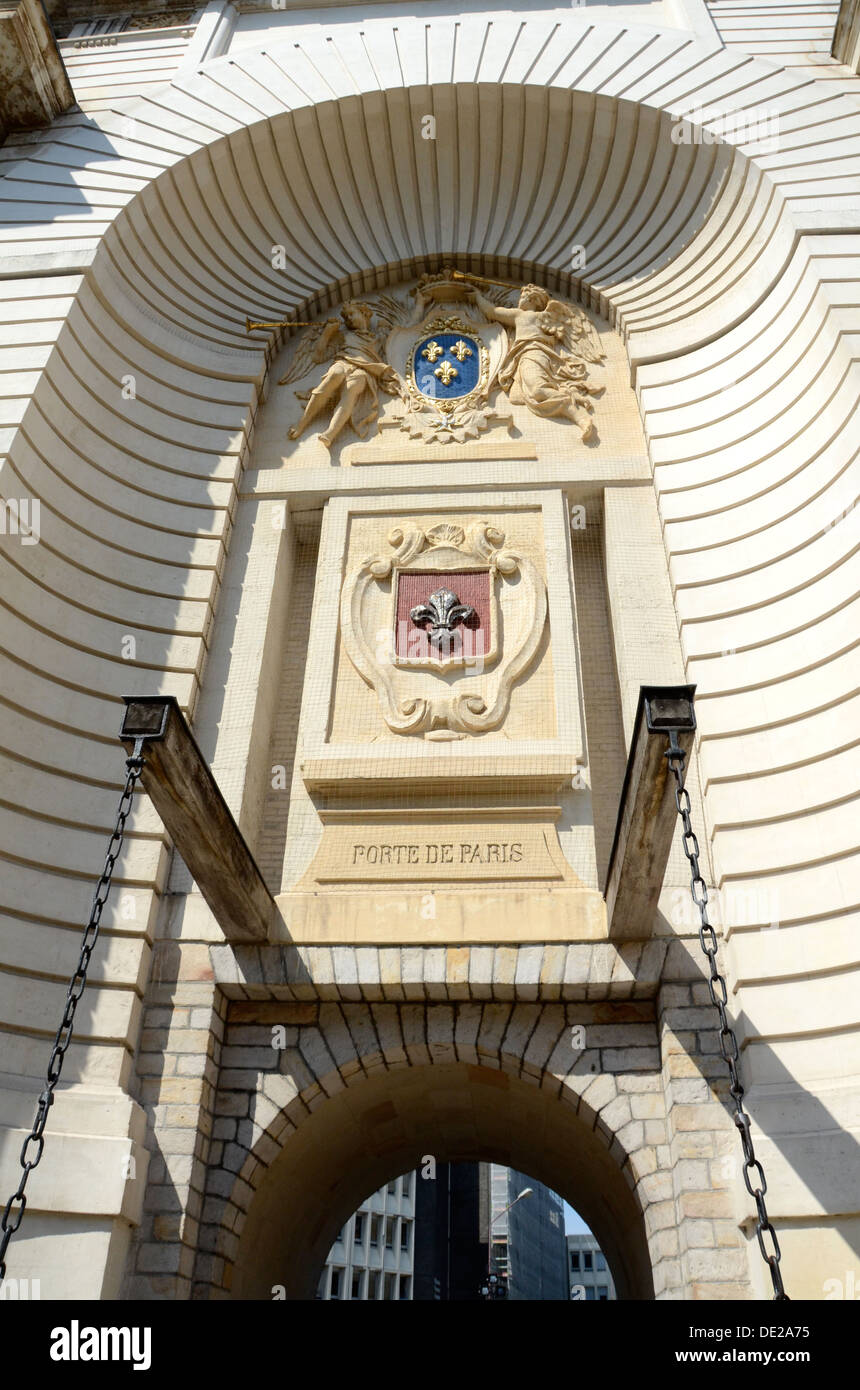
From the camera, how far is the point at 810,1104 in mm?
6789

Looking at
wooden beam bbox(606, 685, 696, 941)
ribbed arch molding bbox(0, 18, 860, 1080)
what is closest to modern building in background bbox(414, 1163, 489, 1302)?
ribbed arch molding bbox(0, 18, 860, 1080)

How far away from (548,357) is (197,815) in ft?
26.4

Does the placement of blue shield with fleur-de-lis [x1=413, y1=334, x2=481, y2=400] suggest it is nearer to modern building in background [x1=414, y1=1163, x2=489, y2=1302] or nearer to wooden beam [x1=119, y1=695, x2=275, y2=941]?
wooden beam [x1=119, y1=695, x2=275, y2=941]

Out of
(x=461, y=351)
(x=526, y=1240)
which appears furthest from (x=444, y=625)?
(x=526, y=1240)

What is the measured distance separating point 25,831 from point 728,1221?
6013 millimetres

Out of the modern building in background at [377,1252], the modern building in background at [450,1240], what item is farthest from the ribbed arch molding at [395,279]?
the modern building in background at [377,1252]

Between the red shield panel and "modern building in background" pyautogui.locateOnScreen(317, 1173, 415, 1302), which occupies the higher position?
"modern building in background" pyautogui.locateOnScreen(317, 1173, 415, 1302)

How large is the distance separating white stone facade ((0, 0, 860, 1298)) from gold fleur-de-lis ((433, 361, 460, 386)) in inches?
47.0

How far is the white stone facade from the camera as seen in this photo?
24.0 ft

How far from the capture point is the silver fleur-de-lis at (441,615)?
1009 centimetres

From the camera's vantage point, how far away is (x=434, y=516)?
11.1 meters

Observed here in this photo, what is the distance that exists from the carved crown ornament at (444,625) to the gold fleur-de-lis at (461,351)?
3.10 meters

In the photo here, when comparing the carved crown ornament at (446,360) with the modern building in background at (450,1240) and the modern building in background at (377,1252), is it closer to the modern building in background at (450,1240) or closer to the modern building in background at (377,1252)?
the modern building in background at (450,1240)
